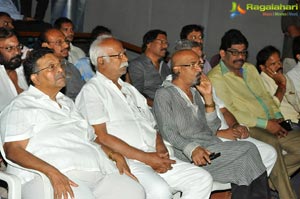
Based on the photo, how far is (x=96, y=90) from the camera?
368 centimetres

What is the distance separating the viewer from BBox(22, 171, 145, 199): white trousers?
3070 millimetres

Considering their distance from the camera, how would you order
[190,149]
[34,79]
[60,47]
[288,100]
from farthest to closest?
[288,100], [60,47], [190,149], [34,79]

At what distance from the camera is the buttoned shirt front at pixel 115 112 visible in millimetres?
3623

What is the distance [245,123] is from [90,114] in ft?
4.74

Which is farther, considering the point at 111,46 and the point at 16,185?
the point at 111,46

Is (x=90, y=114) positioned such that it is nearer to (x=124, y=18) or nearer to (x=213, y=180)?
(x=213, y=180)

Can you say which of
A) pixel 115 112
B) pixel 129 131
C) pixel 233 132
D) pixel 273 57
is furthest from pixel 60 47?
pixel 273 57

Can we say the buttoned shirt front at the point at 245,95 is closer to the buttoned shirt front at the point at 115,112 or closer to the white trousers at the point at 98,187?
the buttoned shirt front at the point at 115,112

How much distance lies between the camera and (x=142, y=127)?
3777 millimetres

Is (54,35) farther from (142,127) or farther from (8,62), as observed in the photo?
(142,127)

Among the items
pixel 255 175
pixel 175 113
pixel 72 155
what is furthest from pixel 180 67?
pixel 72 155

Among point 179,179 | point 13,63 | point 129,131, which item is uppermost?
point 13,63

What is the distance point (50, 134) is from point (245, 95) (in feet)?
6.51

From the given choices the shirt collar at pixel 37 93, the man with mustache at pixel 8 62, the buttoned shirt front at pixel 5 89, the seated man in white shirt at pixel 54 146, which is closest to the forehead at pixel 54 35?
the man with mustache at pixel 8 62
